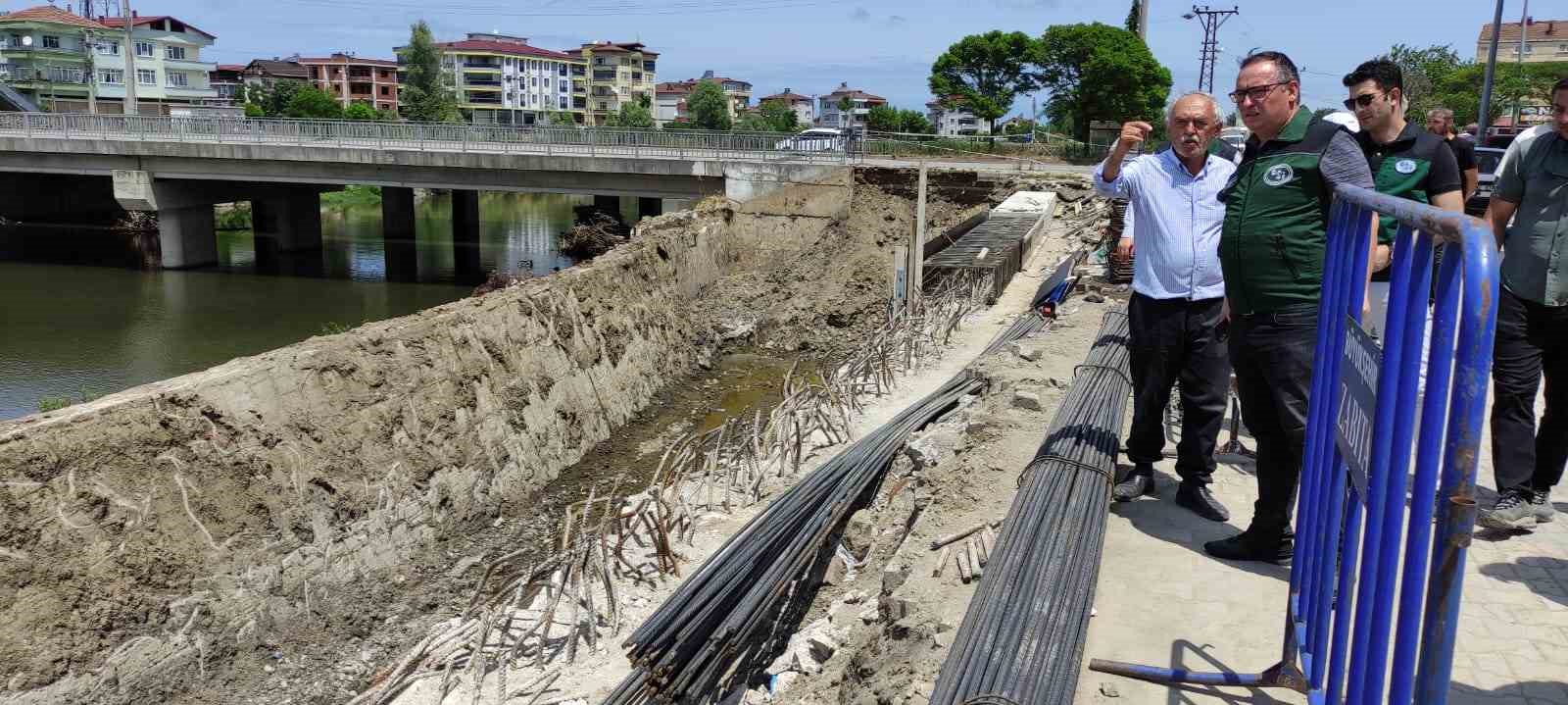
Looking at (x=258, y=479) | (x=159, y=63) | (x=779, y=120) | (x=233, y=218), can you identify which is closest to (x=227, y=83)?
(x=159, y=63)

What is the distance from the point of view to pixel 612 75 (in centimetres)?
9769

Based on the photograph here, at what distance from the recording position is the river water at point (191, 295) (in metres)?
18.5

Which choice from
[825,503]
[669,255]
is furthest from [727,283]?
[825,503]

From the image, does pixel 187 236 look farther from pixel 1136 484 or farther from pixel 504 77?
pixel 504 77

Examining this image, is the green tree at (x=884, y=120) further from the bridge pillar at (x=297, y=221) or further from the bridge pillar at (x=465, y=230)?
the bridge pillar at (x=297, y=221)

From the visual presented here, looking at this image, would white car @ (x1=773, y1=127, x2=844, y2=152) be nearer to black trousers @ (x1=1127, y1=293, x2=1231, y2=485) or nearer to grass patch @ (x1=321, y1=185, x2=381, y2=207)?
black trousers @ (x1=1127, y1=293, x2=1231, y2=485)

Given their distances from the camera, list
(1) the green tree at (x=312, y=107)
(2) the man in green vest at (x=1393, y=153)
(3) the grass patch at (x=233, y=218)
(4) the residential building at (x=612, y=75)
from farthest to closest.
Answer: (4) the residential building at (x=612, y=75) → (1) the green tree at (x=312, y=107) → (3) the grass patch at (x=233, y=218) → (2) the man in green vest at (x=1393, y=153)

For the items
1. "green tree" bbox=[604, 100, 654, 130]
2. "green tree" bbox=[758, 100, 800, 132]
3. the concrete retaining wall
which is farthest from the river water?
"green tree" bbox=[758, 100, 800, 132]

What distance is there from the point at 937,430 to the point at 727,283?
541 inches

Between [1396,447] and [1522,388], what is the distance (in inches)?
125

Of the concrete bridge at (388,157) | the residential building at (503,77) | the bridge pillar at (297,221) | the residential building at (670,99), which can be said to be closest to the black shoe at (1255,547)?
the concrete bridge at (388,157)

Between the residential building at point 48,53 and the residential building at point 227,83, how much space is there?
7.72m

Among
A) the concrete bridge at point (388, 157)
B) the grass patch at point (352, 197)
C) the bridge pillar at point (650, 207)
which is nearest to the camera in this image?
the concrete bridge at point (388, 157)

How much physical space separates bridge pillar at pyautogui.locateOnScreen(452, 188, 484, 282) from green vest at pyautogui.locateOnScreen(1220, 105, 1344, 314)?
30341mm
